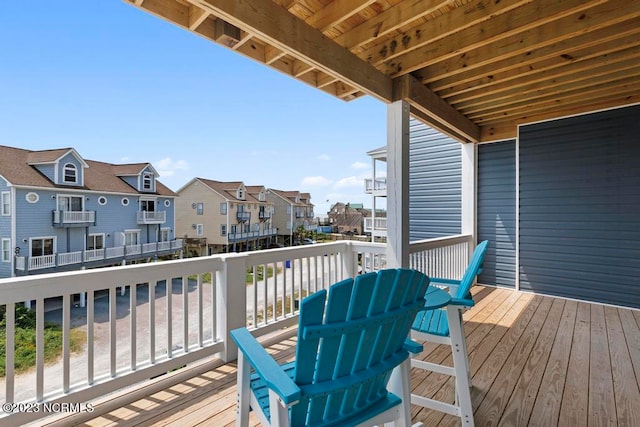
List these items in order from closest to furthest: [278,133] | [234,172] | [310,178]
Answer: [234,172], [278,133], [310,178]

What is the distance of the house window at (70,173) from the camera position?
2.43m

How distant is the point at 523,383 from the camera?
7.25ft

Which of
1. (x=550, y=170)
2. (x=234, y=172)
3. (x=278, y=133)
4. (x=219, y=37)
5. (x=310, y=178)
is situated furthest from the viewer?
(x=310, y=178)

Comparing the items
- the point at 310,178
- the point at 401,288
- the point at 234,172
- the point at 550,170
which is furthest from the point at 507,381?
the point at 310,178

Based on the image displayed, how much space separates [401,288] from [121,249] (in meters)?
2.31

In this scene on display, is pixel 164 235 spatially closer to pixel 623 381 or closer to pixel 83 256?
pixel 83 256

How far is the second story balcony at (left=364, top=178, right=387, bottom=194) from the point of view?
953 centimetres

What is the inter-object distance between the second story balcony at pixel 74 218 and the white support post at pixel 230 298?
1.12m

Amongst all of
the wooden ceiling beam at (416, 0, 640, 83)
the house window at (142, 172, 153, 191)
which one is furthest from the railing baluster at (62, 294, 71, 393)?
the wooden ceiling beam at (416, 0, 640, 83)

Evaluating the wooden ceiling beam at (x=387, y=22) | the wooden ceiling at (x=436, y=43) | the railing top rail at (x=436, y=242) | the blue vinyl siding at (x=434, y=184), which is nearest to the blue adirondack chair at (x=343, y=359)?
the wooden ceiling at (x=436, y=43)

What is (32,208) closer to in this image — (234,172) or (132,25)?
(132,25)

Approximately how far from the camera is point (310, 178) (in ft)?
27.5

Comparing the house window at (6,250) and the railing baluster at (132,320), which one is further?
the railing baluster at (132,320)

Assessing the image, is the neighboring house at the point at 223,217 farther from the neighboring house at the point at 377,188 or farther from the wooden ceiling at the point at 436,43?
the neighboring house at the point at 377,188
